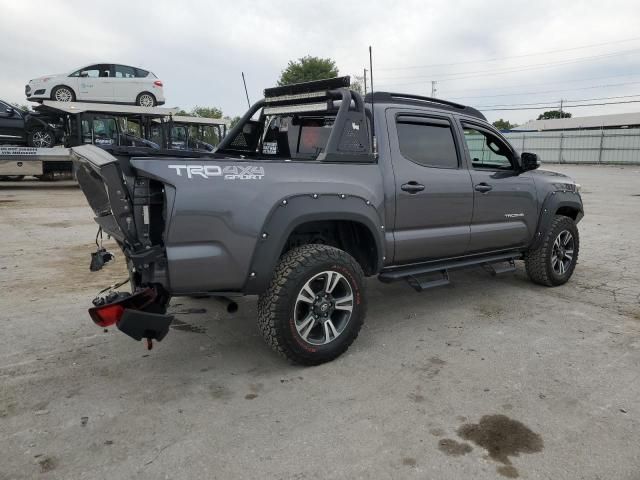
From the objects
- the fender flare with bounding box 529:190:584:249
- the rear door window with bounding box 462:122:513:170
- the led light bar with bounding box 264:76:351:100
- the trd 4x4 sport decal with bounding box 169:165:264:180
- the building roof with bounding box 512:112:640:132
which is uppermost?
the building roof with bounding box 512:112:640:132

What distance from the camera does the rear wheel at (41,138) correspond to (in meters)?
15.8

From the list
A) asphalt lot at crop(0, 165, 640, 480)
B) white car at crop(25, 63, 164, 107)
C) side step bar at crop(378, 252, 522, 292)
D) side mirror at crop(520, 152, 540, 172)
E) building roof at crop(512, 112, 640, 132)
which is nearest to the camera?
asphalt lot at crop(0, 165, 640, 480)

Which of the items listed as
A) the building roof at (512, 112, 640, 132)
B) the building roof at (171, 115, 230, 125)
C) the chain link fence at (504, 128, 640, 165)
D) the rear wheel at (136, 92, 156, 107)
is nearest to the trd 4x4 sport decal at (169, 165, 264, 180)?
the building roof at (171, 115, 230, 125)

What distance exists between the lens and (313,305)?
11.4 ft

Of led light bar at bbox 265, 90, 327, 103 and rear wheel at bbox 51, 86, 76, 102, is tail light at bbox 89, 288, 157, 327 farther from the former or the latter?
rear wheel at bbox 51, 86, 76, 102

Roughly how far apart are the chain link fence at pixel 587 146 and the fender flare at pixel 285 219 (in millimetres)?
32735

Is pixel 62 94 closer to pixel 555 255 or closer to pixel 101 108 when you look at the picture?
pixel 101 108

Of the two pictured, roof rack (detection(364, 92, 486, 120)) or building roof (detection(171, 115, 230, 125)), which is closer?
roof rack (detection(364, 92, 486, 120))

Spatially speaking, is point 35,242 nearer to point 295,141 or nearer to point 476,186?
point 295,141

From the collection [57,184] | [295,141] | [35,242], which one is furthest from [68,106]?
[295,141]

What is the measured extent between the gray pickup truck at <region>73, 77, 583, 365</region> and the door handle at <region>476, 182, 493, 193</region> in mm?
11

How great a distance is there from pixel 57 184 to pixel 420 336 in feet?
58.4

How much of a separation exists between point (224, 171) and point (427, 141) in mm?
2063

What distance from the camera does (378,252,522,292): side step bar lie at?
4102 millimetres
